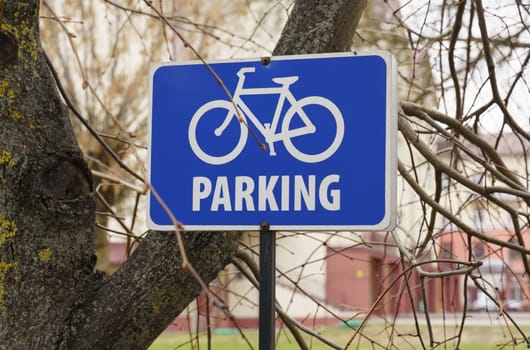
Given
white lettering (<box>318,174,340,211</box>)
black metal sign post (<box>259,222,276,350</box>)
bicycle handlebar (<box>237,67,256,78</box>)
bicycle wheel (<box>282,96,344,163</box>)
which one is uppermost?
bicycle handlebar (<box>237,67,256,78</box>)

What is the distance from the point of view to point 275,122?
1.63 metres

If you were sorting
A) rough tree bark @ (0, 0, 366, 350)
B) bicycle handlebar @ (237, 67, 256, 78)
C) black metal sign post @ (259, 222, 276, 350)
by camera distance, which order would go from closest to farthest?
black metal sign post @ (259, 222, 276, 350) → bicycle handlebar @ (237, 67, 256, 78) → rough tree bark @ (0, 0, 366, 350)

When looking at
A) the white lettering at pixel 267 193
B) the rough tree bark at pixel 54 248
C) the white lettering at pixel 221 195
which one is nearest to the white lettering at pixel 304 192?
the white lettering at pixel 267 193

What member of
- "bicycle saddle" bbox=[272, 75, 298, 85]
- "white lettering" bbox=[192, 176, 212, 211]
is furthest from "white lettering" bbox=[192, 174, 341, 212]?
"bicycle saddle" bbox=[272, 75, 298, 85]

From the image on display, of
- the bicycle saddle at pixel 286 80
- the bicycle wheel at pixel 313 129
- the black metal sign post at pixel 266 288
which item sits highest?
the bicycle saddle at pixel 286 80

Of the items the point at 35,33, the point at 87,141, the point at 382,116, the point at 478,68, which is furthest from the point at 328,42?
the point at 87,141

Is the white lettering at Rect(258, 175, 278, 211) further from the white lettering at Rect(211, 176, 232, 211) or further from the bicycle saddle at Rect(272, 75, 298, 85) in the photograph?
the bicycle saddle at Rect(272, 75, 298, 85)

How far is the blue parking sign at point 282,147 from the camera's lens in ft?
5.19

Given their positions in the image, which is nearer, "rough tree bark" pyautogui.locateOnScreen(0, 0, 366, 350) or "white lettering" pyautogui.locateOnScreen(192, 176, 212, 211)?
"white lettering" pyautogui.locateOnScreen(192, 176, 212, 211)

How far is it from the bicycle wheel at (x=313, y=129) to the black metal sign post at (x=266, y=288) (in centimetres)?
15

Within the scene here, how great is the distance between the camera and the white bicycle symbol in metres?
1.61

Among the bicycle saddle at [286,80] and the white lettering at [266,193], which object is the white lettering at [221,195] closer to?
the white lettering at [266,193]

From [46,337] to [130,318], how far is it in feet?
0.56

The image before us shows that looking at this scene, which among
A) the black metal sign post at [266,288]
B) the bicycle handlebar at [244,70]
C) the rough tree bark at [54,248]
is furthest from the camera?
the rough tree bark at [54,248]
